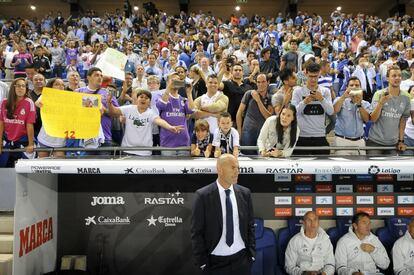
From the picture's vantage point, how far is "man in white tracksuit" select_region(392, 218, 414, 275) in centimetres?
583

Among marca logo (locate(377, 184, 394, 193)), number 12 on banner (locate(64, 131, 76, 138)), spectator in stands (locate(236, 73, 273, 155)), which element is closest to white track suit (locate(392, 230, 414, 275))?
marca logo (locate(377, 184, 394, 193))

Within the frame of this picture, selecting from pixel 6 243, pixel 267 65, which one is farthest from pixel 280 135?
pixel 267 65

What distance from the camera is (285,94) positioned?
256 inches

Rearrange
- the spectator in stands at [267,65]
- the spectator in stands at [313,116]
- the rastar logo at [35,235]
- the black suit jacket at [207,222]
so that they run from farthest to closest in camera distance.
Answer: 1. the spectator in stands at [267,65]
2. the spectator in stands at [313,116]
3. the rastar logo at [35,235]
4. the black suit jacket at [207,222]

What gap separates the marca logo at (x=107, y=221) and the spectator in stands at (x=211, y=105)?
1.84 meters

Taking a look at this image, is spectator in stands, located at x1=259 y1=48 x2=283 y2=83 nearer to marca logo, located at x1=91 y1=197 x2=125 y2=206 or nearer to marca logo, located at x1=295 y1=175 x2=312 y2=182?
marca logo, located at x1=295 y1=175 x2=312 y2=182

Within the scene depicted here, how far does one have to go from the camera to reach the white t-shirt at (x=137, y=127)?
20.4 feet

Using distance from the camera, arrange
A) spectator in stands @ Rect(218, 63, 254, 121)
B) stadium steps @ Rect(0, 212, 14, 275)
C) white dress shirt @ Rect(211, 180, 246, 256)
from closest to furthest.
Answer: white dress shirt @ Rect(211, 180, 246, 256) < stadium steps @ Rect(0, 212, 14, 275) < spectator in stands @ Rect(218, 63, 254, 121)

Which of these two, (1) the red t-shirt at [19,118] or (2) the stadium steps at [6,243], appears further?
(1) the red t-shirt at [19,118]

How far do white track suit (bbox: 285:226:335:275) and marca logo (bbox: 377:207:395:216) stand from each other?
1.01 meters

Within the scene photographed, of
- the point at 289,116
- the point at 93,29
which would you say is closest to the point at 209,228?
the point at 289,116

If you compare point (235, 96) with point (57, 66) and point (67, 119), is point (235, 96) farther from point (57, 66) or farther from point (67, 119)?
point (57, 66)

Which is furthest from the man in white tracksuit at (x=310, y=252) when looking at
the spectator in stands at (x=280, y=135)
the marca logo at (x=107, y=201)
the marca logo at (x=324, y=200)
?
the marca logo at (x=107, y=201)

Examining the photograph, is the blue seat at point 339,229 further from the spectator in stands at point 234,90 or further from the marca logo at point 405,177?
the spectator in stands at point 234,90
